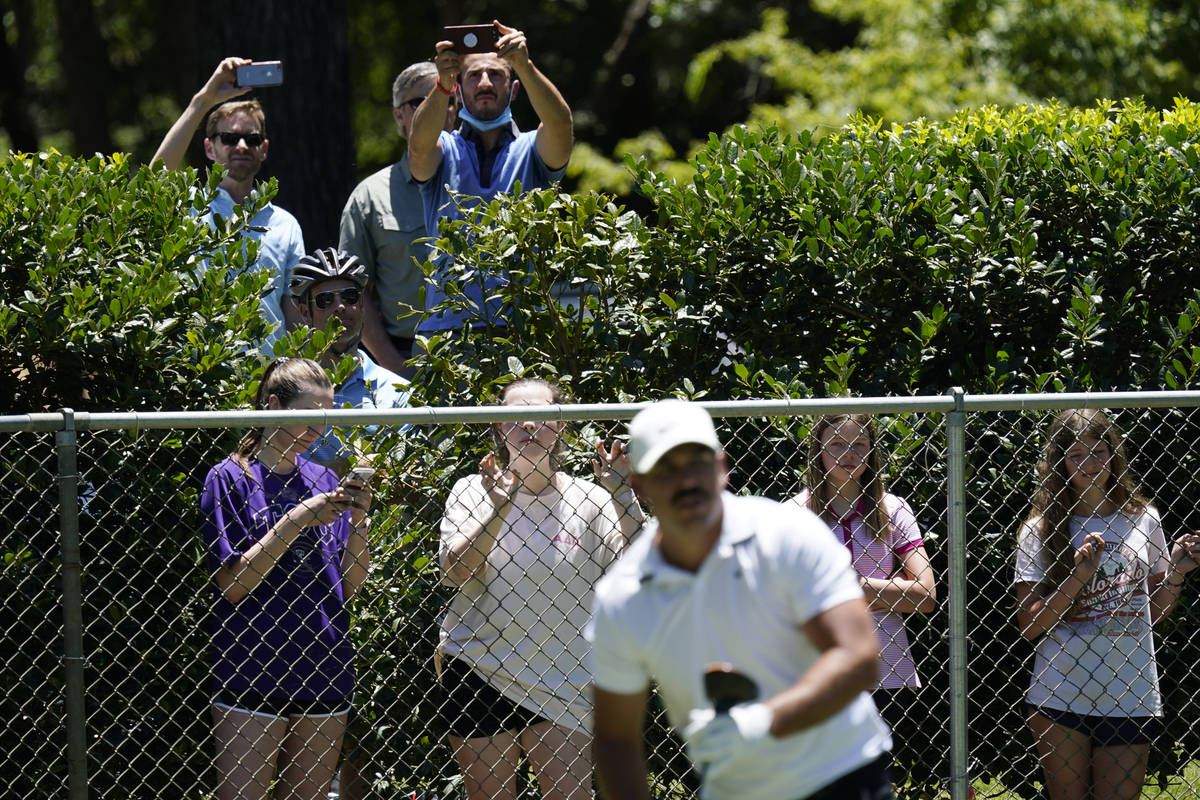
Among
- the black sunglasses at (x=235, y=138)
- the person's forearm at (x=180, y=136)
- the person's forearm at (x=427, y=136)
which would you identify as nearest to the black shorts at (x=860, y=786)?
the person's forearm at (x=427, y=136)

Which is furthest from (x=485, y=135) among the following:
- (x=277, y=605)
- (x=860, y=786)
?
(x=860, y=786)

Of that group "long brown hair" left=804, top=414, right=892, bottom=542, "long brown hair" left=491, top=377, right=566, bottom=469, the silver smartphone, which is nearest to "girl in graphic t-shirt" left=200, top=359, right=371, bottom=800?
"long brown hair" left=491, top=377, right=566, bottom=469

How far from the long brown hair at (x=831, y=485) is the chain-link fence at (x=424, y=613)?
80 millimetres

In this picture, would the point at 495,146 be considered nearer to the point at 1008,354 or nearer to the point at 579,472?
the point at 579,472

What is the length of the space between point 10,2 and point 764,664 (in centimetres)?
1937

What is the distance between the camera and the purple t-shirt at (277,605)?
14.3 ft

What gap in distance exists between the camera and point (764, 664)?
282 centimetres

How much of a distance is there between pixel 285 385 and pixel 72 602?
96 centimetres

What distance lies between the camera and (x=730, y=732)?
260cm

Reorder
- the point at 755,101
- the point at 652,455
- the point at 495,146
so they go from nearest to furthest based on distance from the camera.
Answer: the point at 652,455 → the point at 495,146 → the point at 755,101

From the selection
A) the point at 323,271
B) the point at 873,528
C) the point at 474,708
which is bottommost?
the point at 474,708

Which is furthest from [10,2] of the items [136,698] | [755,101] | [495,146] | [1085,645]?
[1085,645]

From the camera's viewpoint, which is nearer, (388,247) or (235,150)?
(235,150)

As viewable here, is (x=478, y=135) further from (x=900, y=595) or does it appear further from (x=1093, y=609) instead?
(x=1093, y=609)
